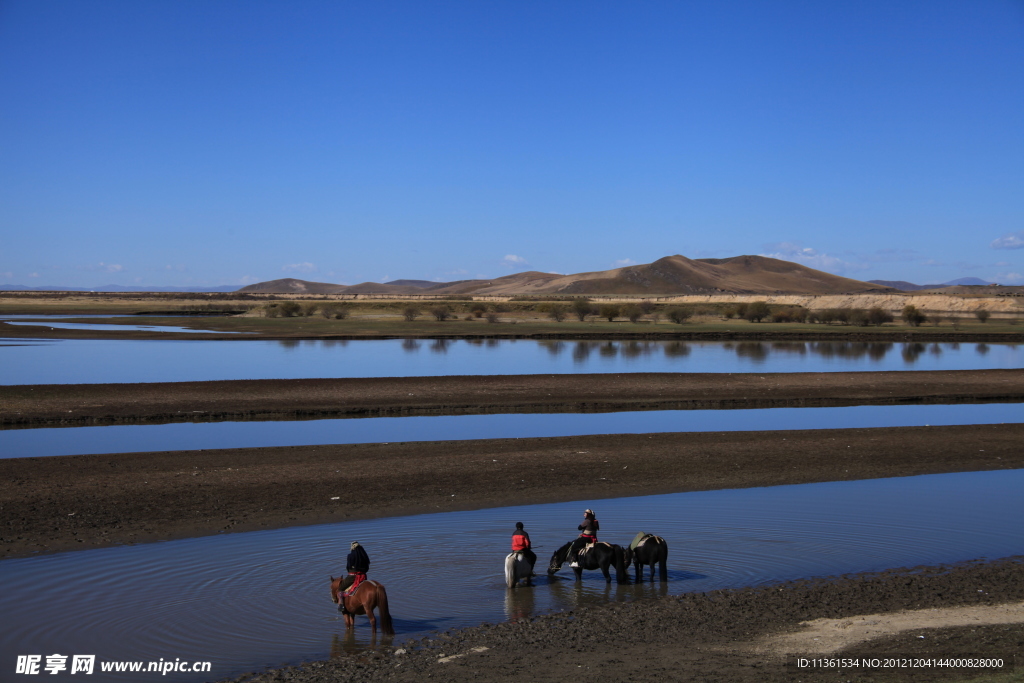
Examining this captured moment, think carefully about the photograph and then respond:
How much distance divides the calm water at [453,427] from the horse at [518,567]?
455 inches

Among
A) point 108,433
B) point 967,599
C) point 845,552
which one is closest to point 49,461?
point 108,433

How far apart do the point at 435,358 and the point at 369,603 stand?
37182 mm

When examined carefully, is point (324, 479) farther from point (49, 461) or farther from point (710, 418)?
point (710, 418)

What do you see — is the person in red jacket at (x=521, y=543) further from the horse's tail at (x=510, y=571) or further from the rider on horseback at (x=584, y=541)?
the rider on horseback at (x=584, y=541)

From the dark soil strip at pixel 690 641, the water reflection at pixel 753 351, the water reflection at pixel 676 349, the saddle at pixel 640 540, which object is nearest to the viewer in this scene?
the dark soil strip at pixel 690 641

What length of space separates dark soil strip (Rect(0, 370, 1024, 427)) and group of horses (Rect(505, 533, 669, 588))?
16317 mm

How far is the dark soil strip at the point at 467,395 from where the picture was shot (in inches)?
984

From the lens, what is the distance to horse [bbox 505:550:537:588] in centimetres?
973

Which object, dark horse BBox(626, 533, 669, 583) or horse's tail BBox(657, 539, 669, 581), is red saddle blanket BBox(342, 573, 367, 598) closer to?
dark horse BBox(626, 533, 669, 583)

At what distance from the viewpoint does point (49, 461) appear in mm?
16734

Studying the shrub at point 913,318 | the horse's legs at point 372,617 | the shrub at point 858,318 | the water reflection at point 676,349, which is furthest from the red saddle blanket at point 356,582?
the shrub at point 858,318

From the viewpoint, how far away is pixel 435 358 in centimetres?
4541

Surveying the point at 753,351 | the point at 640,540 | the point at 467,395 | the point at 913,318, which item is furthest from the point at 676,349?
the point at 640,540

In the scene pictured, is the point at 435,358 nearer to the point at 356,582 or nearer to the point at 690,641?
the point at 356,582
